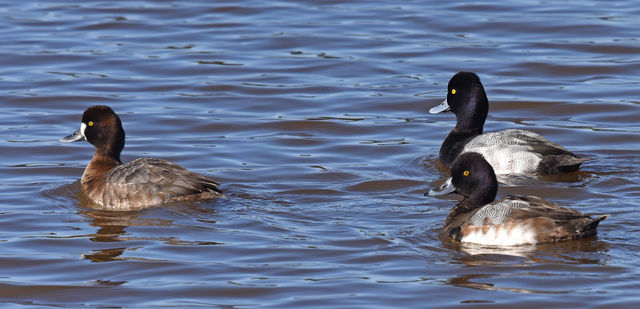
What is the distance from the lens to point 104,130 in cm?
1060

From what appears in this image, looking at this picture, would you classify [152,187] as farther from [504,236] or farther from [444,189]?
[504,236]

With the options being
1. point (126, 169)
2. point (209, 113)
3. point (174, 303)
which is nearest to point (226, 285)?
point (174, 303)

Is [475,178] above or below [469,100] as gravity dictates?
below

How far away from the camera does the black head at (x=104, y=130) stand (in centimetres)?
1057

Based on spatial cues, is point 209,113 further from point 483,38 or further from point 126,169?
point 483,38

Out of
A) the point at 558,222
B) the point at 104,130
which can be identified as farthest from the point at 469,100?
the point at 558,222

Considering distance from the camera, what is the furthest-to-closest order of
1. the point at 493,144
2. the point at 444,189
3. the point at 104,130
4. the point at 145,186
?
the point at 493,144
the point at 104,130
the point at 145,186
the point at 444,189

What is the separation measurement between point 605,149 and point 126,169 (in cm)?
479

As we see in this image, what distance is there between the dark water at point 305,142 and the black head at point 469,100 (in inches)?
19.7

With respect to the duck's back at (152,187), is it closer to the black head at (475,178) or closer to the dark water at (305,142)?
the dark water at (305,142)

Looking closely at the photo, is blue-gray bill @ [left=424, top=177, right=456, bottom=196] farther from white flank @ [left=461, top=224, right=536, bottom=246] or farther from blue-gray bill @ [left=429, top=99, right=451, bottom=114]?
blue-gray bill @ [left=429, top=99, right=451, bottom=114]

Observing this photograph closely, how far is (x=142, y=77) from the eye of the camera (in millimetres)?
15195

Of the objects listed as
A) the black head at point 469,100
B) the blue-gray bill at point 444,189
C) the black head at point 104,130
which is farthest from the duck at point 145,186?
the black head at point 469,100

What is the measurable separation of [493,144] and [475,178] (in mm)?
2352
